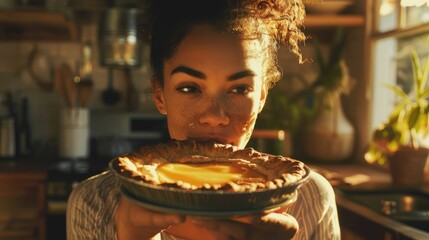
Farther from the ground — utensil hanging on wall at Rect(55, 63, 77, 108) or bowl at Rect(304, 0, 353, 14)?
bowl at Rect(304, 0, 353, 14)

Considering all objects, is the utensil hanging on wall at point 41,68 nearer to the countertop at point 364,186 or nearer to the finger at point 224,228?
the countertop at point 364,186

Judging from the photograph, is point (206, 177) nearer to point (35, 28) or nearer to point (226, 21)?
point (226, 21)

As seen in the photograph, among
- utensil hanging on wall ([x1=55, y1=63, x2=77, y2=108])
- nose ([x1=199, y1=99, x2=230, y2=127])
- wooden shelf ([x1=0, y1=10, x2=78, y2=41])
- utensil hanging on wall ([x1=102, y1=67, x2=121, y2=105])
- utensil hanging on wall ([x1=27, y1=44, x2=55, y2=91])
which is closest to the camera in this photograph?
nose ([x1=199, y1=99, x2=230, y2=127])

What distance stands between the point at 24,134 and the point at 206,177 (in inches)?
117

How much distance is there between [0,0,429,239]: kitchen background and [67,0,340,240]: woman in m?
2.12

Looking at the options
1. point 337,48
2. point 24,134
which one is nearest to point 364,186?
point 337,48

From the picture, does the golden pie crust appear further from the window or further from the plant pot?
the window

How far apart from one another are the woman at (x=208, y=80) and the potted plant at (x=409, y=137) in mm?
1575

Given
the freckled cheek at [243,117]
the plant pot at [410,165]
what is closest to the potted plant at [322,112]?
the plant pot at [410,165]

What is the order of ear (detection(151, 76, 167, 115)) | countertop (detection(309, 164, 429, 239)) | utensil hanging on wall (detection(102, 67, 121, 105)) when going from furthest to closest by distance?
utensil hanging on wall (detection(102, 67, 121, 105)) → countertop (detection(309, 164, 429, 239)) → ear (detection(151, 76, 167, 115))

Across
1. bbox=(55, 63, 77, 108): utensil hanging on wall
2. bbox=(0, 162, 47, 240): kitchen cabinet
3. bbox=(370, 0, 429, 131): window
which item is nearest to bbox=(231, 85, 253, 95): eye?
bbox=(370, 0, 429, 131): window

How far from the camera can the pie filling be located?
0.69m

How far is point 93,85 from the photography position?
362 centimetres

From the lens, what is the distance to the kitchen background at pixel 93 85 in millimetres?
3184
